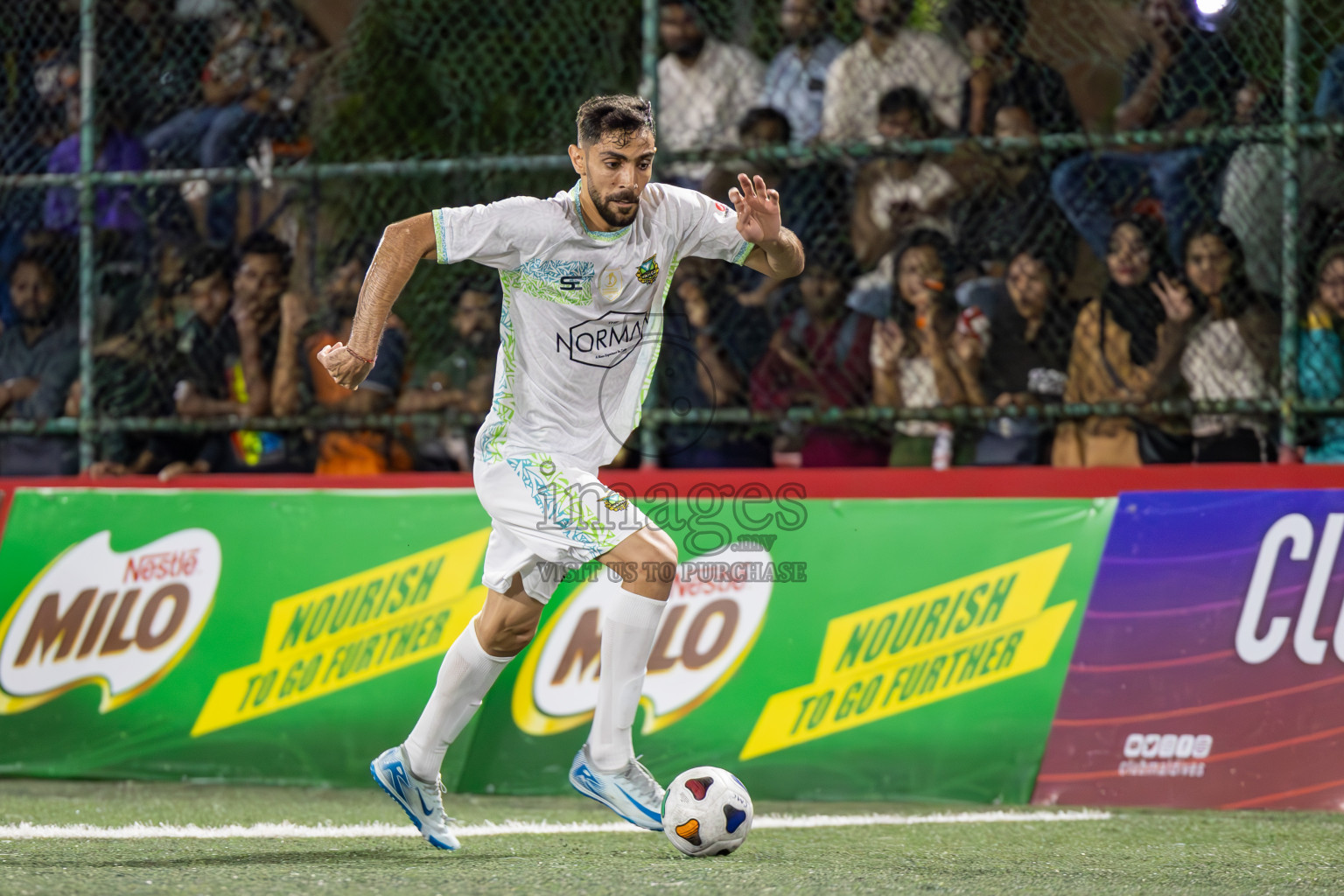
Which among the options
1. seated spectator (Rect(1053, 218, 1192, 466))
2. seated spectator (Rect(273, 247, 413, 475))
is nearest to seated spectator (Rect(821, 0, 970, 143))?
seated spectator (Rect(1053, 218, 1192, 466))

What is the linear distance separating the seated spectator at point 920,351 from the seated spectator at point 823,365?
85 millimetres

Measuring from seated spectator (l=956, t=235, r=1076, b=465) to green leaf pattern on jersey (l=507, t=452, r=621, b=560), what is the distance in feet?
8.86

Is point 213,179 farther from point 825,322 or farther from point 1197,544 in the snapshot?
point 1197,544

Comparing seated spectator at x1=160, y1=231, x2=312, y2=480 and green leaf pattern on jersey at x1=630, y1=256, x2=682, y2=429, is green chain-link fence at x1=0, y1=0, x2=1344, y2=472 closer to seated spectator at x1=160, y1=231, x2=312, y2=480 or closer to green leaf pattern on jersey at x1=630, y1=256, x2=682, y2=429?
seated spectator at x1=160, y1=231, x2=312, y2=480

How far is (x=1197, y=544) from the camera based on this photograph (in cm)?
583

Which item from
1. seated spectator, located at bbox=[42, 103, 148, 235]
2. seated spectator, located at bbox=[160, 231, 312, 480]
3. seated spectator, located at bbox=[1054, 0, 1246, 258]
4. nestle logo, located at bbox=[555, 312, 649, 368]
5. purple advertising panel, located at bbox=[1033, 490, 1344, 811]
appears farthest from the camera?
seated spectator, located at bbox=[42, 103, 148, 235]

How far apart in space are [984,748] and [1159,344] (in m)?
1.86

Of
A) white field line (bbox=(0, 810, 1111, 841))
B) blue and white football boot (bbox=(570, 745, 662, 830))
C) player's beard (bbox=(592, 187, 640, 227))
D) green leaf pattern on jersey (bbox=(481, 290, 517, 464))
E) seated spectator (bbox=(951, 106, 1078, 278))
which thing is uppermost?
seated spectator (bbox=(951, 106, 1078, 278))

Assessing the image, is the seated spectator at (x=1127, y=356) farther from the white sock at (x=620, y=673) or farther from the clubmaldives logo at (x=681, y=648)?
the white sock at (x=620, y=673)

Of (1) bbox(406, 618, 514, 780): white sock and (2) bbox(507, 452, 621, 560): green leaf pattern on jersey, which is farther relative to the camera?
(1) bbox(406, 618, 514, 780): white sock

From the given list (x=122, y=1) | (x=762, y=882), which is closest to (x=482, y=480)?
(x=762, y=882)

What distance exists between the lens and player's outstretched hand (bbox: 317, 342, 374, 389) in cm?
Result: 429

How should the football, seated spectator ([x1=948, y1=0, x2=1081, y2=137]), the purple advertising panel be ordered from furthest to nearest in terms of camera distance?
1. seated spectator ([x1=948, y1=0, x2=1081, y2=137])
2. the purple advertising panel
3. the football

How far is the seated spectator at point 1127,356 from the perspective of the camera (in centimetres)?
648
